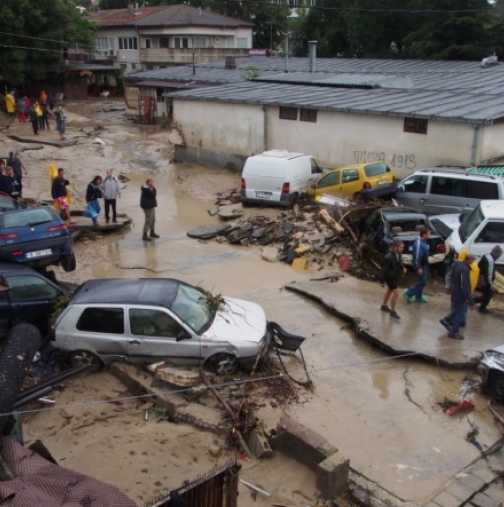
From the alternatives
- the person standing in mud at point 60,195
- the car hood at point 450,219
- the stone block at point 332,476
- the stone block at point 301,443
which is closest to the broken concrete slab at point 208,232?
the person standing in mud at point 60,195

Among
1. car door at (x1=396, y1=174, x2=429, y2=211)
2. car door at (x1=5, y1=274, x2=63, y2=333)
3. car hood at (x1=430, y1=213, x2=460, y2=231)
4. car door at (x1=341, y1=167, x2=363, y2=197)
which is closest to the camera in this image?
car door at (x1=5, y1=274, x2=63, y2=333)

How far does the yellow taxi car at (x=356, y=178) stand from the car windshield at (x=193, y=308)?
918 cm

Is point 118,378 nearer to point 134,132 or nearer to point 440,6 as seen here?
point 134,132

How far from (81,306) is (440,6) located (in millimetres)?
43104

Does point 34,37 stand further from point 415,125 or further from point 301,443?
point 301,443

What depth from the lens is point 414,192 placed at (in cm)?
1667

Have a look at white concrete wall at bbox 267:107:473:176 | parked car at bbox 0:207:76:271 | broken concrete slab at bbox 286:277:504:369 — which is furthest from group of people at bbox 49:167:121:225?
white concrete wall at bbox 267:107:473:176

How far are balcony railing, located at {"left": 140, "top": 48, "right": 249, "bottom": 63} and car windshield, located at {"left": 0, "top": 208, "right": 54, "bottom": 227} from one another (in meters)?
42.3

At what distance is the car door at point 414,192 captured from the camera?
650 inches

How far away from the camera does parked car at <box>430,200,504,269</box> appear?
42.0 feet

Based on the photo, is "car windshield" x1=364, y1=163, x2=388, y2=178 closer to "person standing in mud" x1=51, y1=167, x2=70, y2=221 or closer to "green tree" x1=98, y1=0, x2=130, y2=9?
"person standing in mud" x1=51, y1=167, x2=70, y2=221

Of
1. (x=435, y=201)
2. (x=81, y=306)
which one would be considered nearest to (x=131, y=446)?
(x=81, y=306)

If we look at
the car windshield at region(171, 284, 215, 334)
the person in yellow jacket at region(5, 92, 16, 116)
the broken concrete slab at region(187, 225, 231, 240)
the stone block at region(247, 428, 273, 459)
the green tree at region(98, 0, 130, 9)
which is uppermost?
the green tree at region(98, 0, 130, 9)

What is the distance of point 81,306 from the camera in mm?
9617
